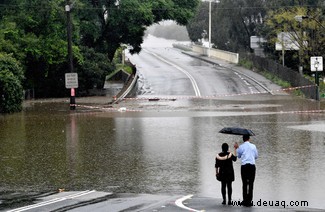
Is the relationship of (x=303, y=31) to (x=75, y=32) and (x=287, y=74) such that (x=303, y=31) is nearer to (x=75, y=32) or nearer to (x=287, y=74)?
(x=287, y=74)

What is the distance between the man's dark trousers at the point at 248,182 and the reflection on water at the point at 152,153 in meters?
1.15

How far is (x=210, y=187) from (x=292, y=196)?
7.36 feet

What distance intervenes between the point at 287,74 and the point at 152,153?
36142 millimetres

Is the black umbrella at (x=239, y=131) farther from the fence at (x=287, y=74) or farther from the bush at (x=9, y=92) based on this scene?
the fence at (x=287, y=74)

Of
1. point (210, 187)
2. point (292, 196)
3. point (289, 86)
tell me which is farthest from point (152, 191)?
point (289, 86)

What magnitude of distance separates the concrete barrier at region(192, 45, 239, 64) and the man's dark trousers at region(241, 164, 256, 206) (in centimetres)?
6264

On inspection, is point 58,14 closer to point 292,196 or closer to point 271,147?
point 271,147

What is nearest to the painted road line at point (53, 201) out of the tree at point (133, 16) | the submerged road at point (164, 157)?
the submerged road at point (164, 157)

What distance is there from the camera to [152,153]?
22609mm

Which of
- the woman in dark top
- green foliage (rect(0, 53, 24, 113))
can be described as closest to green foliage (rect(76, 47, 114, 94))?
green foliage (rect(0, 53, 24, 113))

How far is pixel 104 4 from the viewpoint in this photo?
59031 mm

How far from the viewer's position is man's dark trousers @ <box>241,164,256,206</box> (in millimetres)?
13891

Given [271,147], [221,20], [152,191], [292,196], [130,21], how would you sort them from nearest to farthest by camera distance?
[292,196], [152,191], [271,147], [130,21], [221,20]

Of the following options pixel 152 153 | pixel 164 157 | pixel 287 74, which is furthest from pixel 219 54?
pixel 164 157
